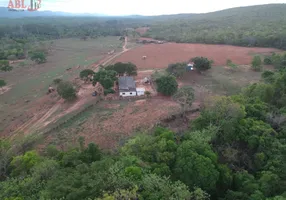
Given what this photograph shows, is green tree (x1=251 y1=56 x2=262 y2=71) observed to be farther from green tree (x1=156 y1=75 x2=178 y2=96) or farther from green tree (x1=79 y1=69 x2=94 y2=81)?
green tree (x1=79 y1=69 x2=94 y2=81)

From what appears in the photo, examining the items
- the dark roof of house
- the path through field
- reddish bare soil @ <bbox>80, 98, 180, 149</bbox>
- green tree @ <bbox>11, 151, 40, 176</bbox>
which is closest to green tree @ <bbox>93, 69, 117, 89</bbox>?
the dark roof of house

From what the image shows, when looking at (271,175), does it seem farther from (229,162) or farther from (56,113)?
(56,113)

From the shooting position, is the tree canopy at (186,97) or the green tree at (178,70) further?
the green tree at (178,70)

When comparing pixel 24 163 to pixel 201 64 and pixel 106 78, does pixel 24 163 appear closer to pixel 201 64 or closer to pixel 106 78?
pixel 106 78

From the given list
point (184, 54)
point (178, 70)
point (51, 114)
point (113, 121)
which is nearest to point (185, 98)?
point (113, 121)

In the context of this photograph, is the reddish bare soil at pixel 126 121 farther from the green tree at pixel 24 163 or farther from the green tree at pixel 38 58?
the green tree at pixel 38 58

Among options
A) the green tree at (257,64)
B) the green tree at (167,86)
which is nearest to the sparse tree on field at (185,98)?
the green tree at (167,86)
